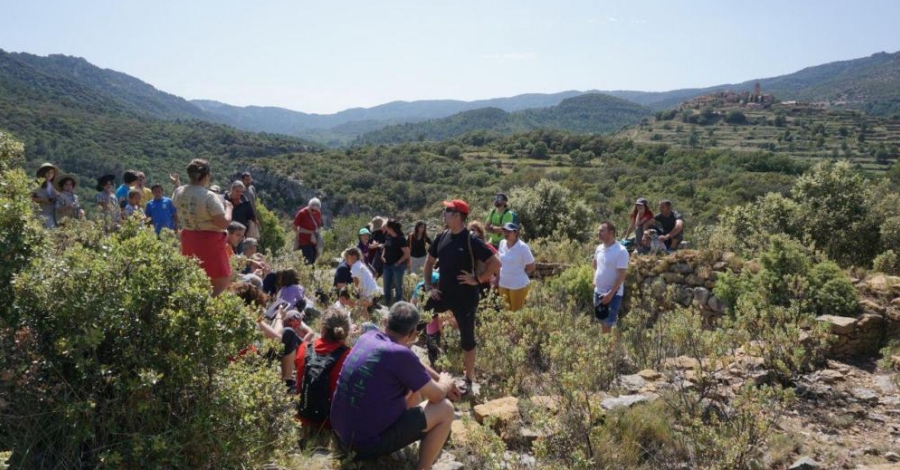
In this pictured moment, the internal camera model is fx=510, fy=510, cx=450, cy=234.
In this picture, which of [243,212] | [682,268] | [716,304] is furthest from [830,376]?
[243,212]

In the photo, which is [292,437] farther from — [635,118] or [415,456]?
[635,118]

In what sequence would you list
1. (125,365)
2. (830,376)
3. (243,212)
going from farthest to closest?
1. (243,212)
2. (830,376)
3. (125,365)

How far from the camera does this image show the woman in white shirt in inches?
244

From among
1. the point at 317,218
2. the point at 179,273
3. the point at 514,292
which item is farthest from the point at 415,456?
the point at 317,218

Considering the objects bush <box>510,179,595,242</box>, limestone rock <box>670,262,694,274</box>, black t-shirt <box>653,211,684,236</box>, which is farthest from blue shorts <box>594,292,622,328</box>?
bush <box>510,179,595,242</box>

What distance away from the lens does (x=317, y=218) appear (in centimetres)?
873

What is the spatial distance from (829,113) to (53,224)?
11999 centimetres

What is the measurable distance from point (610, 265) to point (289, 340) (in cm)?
370

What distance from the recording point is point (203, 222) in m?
4.47

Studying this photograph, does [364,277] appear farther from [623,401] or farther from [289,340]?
[623,401]

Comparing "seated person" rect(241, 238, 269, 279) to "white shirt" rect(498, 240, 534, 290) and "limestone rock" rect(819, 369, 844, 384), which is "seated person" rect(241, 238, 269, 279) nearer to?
"white shirt" rect(498, 240, 534, 290)

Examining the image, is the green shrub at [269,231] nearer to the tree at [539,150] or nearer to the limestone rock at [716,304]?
the limestone rock at [716,304]

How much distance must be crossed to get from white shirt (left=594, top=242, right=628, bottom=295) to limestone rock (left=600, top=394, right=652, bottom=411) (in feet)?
6.20

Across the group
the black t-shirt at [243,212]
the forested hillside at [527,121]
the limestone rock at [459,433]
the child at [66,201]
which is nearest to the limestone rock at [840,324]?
the limestone rock at [459,433]
